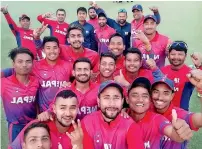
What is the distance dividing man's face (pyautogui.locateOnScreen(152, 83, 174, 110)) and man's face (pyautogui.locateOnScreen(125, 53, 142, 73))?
0.72 metres

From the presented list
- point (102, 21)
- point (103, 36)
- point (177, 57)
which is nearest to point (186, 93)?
point (177, 57)

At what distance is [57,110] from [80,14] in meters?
4.69

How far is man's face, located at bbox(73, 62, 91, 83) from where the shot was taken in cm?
334

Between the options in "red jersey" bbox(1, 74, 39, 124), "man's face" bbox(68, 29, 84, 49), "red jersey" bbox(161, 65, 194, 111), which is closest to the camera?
"red jersey" bbox(1, 74, 39, 124)

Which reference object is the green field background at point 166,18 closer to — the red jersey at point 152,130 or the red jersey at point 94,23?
the red jersey at point 94,23

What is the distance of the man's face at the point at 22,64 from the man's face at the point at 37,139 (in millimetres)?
1217

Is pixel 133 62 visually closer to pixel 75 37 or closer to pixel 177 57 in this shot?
pixel 177 57

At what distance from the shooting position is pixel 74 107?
9.17 feet

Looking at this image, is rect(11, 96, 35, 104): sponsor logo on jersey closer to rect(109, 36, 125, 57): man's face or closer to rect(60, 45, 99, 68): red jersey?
rect(60, 45, 99, 68): red jersey

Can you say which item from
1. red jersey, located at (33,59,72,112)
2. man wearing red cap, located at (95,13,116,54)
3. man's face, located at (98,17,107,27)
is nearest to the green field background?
red jersey, located at (33,59,72,112)

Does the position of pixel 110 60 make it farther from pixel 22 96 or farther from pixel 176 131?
pixel 176 131

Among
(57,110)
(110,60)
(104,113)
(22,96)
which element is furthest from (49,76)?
(104,113)

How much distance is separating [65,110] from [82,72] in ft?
2.45

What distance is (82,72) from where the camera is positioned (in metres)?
3.38
